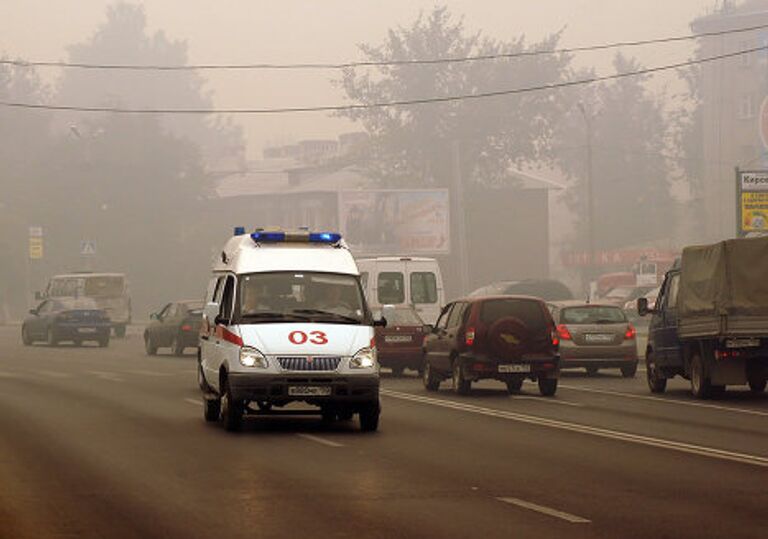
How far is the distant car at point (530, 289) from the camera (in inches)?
2830

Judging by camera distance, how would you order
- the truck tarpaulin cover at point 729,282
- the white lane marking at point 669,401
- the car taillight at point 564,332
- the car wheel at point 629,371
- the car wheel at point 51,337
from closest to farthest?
the white lane marking at point 669,401
the truck tarpaulin cover at point 729,282
the car taillight at point 564,332
the car wheel at point 629,371
the car wheel at point 51,337

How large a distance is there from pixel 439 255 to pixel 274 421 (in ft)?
265

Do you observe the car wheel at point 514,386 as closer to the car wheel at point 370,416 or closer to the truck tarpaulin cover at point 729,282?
the truck tarpaulin cover at point 729,282

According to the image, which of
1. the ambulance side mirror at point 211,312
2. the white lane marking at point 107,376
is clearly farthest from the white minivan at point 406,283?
the ambulance side mirror at point 211,312

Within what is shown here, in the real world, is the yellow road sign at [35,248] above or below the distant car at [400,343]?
above

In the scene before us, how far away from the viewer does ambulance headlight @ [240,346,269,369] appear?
66.6ft

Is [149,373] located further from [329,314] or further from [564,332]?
[329,314]

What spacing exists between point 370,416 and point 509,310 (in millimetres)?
8606

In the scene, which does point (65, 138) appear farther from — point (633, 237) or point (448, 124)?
point (633, 237)

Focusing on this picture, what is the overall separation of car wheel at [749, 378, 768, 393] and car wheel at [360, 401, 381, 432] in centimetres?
826

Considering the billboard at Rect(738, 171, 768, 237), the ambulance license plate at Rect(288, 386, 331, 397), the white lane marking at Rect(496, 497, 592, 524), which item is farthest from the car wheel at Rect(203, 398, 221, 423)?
the billboard at Rect(738, 171, 768, 237)

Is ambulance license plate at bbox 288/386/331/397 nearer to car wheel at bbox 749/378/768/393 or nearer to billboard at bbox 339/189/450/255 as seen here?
car wheel at bbox 749/378/768/393

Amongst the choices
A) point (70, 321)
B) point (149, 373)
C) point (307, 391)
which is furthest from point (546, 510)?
point (70, 321)

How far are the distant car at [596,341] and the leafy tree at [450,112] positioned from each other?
7811 cm
